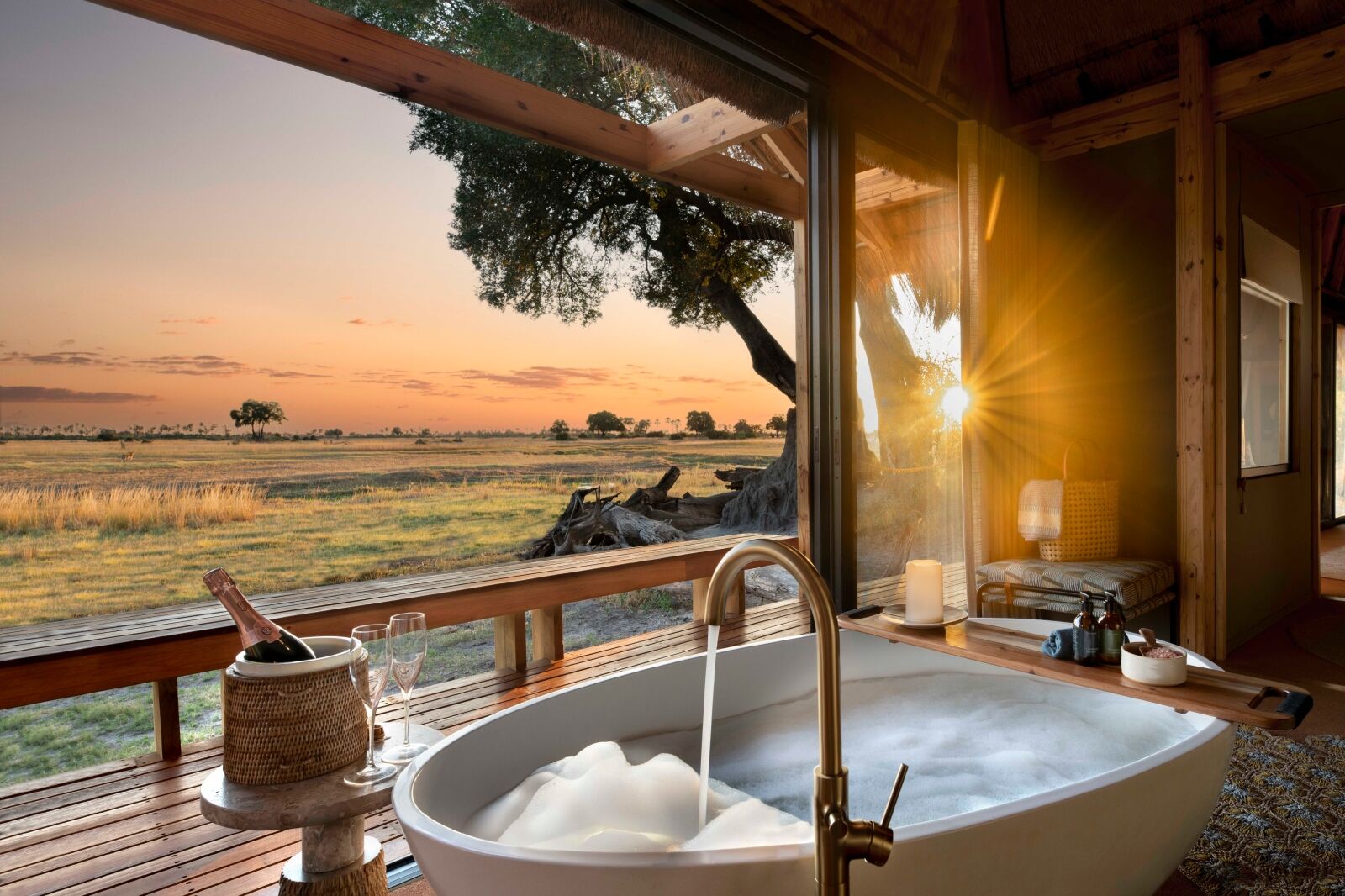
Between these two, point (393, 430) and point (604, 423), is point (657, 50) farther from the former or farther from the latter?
point (604, 423)

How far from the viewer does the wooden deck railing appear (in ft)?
6.23

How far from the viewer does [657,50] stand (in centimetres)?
225

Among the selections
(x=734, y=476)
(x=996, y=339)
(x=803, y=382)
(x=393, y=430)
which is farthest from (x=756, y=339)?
(x=996, y=339)

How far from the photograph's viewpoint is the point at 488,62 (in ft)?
16.2

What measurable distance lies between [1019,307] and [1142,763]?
252cm

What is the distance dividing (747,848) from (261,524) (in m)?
5.21

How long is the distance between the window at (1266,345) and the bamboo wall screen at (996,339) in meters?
0.94

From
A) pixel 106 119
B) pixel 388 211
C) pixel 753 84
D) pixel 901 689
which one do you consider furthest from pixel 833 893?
pixel 388 211

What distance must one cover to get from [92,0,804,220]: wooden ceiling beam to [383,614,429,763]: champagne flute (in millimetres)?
1767

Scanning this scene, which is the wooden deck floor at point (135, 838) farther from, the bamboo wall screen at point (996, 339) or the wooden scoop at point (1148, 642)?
the bamboo wall screen at point (996, 339)

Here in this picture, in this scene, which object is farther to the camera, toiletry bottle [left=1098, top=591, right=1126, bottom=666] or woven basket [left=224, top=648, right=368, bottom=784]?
toiletry bottle [left=1098, top=591, right=1126, bottom=666]

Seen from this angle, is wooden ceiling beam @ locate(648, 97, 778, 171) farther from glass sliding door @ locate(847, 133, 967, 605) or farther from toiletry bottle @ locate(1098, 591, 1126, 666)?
toiletry bottle @ locate(1098, 591, 1126, 666)

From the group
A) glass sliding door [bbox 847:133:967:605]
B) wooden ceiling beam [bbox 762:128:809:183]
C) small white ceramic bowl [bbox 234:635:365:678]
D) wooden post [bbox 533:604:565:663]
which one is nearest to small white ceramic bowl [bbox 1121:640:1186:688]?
glass sliding door [bbox 847:133:967:605]

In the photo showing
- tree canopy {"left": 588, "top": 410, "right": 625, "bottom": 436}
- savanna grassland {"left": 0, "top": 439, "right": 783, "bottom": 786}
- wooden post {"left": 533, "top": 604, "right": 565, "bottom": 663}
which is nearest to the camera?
wooden post {"left": 533, "top": 604, "right": 565, "bottom": 663}
